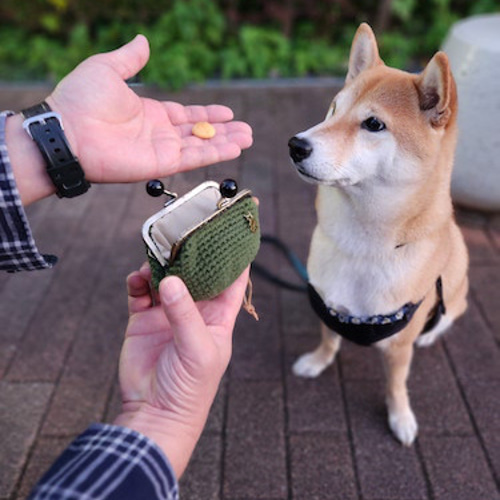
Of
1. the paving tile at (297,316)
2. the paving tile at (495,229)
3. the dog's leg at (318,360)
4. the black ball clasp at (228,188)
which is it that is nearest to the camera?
the black ball clasp at (228,188)

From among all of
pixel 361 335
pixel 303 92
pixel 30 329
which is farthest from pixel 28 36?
pixel 361 335

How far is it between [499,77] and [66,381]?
2.79 m

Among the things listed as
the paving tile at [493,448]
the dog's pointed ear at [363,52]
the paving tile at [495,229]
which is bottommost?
the paving tile at [493,448]

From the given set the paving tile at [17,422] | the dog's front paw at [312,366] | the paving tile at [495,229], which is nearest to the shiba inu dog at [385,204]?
the dog's front paw at [312,366]

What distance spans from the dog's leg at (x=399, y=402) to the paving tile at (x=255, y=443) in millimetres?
473

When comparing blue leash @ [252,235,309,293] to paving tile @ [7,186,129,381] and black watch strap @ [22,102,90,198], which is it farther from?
black watch strap @ [22,102,90,198]

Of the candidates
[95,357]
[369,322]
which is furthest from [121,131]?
[95,357]

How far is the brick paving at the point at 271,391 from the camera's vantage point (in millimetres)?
2074

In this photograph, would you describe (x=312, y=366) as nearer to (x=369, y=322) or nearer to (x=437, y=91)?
(x=369, y=322)

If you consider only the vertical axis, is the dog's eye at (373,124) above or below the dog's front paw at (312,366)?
above

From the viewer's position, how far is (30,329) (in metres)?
2.72

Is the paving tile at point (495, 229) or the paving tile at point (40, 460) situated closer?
the paving tile at point (40, 460)

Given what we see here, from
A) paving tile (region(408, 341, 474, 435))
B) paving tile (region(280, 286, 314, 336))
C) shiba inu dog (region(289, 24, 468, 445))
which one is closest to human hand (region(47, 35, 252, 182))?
shiba inu dog (region(289, 24, 468, 445))

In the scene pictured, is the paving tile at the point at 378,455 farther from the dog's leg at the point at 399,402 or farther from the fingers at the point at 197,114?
the fingers at the point at 197,114
